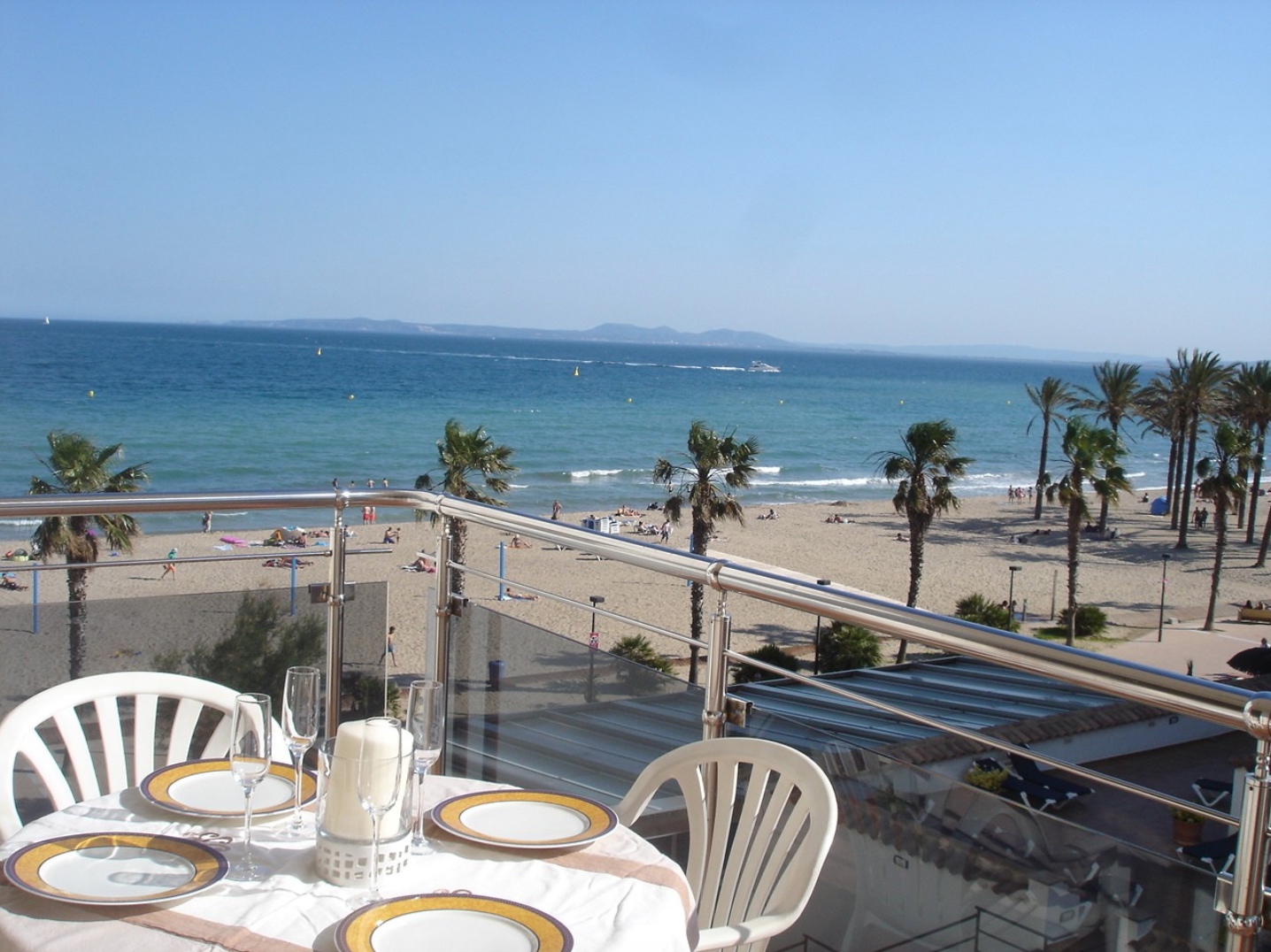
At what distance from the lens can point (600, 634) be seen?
A: 77.2 feet

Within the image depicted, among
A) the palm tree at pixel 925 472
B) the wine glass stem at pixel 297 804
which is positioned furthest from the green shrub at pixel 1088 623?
the wine glass stem at pixel 297 804

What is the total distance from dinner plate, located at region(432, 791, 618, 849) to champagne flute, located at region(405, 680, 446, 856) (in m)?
0.06

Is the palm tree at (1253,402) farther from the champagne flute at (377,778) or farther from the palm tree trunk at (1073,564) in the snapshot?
the champagne flute at (377,778)

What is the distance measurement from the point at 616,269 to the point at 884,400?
37.6 metres

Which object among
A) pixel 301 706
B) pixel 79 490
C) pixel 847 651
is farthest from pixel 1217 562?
pixel 301 706

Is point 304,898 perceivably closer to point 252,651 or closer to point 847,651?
point 252,651

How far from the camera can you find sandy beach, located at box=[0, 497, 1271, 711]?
23.5 m

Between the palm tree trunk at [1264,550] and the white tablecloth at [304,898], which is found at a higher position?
the white tablecloth at [304,898]

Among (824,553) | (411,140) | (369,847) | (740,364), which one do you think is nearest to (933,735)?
(369,847)

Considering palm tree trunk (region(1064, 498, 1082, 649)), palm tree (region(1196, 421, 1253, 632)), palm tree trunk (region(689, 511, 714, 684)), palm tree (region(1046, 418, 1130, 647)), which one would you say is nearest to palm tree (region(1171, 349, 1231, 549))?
palm tree (region(1196, 421, 1253, 632))

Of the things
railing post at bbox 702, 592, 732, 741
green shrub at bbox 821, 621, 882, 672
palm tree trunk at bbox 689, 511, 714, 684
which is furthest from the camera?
palm tree trunk at bbox 689, 511, 714, 684

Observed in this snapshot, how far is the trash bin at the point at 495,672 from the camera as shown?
3.49 metres

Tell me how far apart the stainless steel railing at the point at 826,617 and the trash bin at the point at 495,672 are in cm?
30

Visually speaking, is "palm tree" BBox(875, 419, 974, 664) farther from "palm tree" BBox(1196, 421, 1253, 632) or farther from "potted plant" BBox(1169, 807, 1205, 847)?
"potted plant" BBox(1169, 807, 1205, 847)
